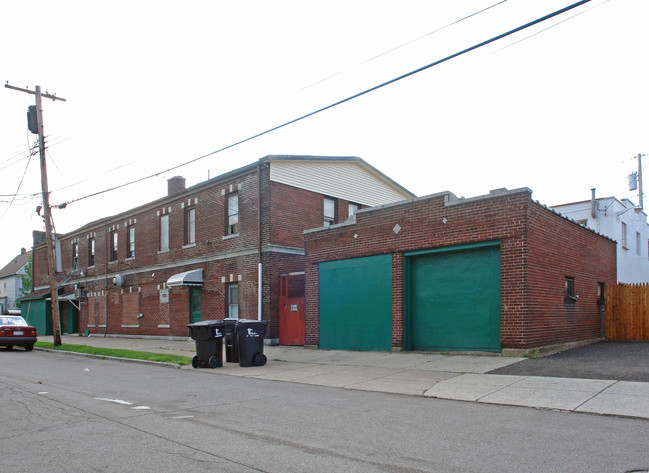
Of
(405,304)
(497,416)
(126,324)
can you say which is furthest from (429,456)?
(126,324)

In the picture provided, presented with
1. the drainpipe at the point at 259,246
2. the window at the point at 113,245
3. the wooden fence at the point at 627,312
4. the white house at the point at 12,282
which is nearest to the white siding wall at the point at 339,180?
the drainpipe at the point at 259,246

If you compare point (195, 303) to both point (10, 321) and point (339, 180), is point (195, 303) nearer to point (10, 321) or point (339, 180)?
point (10, 321)

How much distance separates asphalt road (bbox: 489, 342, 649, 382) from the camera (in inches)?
392

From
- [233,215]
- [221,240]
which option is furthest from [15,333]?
[233,215]

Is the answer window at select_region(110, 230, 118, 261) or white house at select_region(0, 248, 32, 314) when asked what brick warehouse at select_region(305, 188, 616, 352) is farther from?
white house at select_region(0, 248, 32, 314)

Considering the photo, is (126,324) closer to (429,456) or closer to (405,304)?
(405,304)

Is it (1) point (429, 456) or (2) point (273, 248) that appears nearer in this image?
(1) point (429, 456)

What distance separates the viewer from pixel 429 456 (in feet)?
17.9

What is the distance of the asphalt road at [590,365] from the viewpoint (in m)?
9.96

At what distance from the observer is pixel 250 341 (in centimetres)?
1409

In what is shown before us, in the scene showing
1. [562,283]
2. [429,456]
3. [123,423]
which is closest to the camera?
[429,456]

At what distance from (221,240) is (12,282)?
50.4 metres

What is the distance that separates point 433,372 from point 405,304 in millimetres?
3685

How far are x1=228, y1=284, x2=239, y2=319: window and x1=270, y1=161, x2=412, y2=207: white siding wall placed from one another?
4.78 meters
